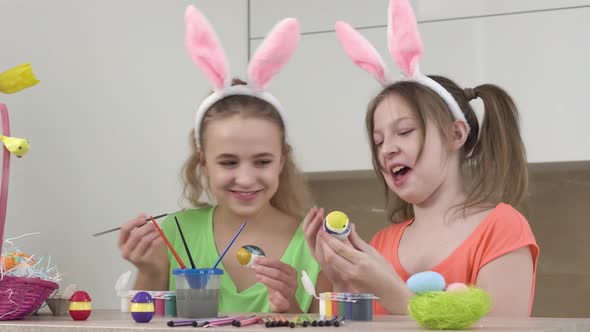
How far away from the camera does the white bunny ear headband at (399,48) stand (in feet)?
4.52

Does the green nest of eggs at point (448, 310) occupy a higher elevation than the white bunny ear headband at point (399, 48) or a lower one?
lower

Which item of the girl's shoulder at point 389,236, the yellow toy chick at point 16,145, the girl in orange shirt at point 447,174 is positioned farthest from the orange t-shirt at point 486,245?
the yellow toy chick at point 16,145

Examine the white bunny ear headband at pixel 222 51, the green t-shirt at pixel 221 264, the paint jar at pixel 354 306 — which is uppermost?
the white bunny ear headband at pixel 222 51

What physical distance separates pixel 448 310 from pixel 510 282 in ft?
1.51

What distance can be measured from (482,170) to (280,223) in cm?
38

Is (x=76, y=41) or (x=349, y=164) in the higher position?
(x=76, y=41)

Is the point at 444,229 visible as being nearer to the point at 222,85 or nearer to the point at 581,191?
the point at 222,85

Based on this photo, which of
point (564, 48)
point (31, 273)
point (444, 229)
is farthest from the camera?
point (564, 48)

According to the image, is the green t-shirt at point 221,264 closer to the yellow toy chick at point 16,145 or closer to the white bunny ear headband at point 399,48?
the white bunny ear headband at point 399,48

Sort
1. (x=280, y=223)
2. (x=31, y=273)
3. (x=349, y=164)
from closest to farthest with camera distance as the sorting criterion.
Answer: (x=31, y=273) → (x=280, y=223) → (x=349, y=164)

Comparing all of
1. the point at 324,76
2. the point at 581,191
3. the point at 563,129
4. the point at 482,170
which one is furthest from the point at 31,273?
the point at 581,191

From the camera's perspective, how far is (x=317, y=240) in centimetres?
120

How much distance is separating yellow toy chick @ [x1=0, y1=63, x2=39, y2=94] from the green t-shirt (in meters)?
0.45

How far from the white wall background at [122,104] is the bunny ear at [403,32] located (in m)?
0.42
